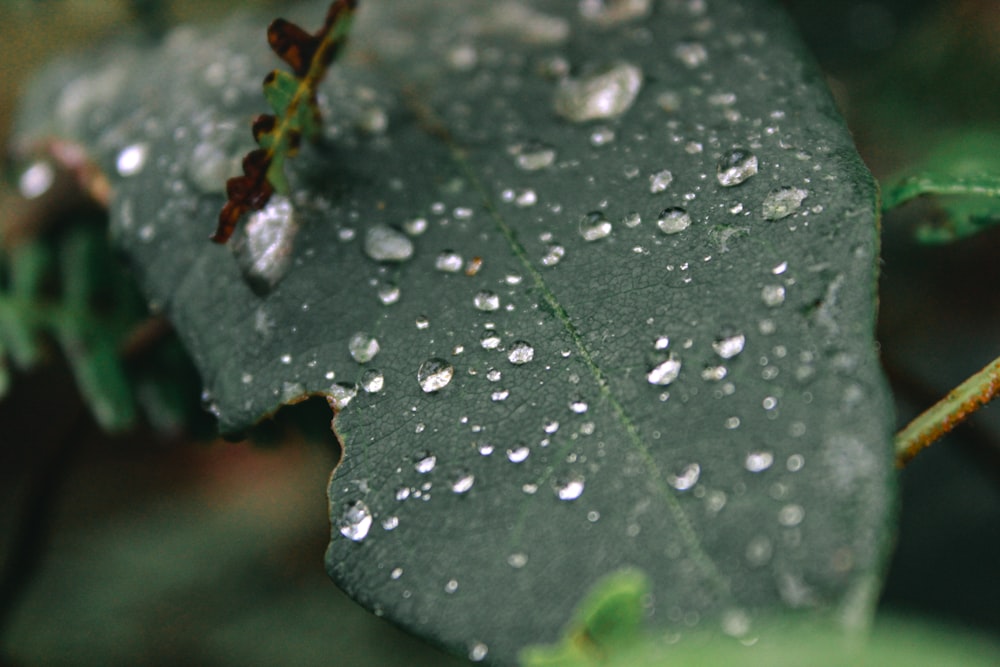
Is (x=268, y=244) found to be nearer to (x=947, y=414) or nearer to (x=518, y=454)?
(x=518, y=454)

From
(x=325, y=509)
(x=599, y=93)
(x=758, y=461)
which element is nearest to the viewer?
(x=758, y=461)

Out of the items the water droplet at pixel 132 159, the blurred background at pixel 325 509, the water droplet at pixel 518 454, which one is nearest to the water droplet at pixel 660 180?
the water droplet at pixel 518 454

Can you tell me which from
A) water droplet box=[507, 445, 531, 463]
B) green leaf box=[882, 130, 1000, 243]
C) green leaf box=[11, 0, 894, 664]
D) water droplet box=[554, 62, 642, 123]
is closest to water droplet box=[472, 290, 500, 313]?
green leaf box=[11, 0, 894, 664]

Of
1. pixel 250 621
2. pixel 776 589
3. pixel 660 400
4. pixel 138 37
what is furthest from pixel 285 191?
pixel 250 621

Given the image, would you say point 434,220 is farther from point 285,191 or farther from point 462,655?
point 462,655

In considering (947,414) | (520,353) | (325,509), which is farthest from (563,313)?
(325,509)

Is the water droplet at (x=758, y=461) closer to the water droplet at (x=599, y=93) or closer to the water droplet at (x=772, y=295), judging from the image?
the water droplet at (x=772, y=295)
